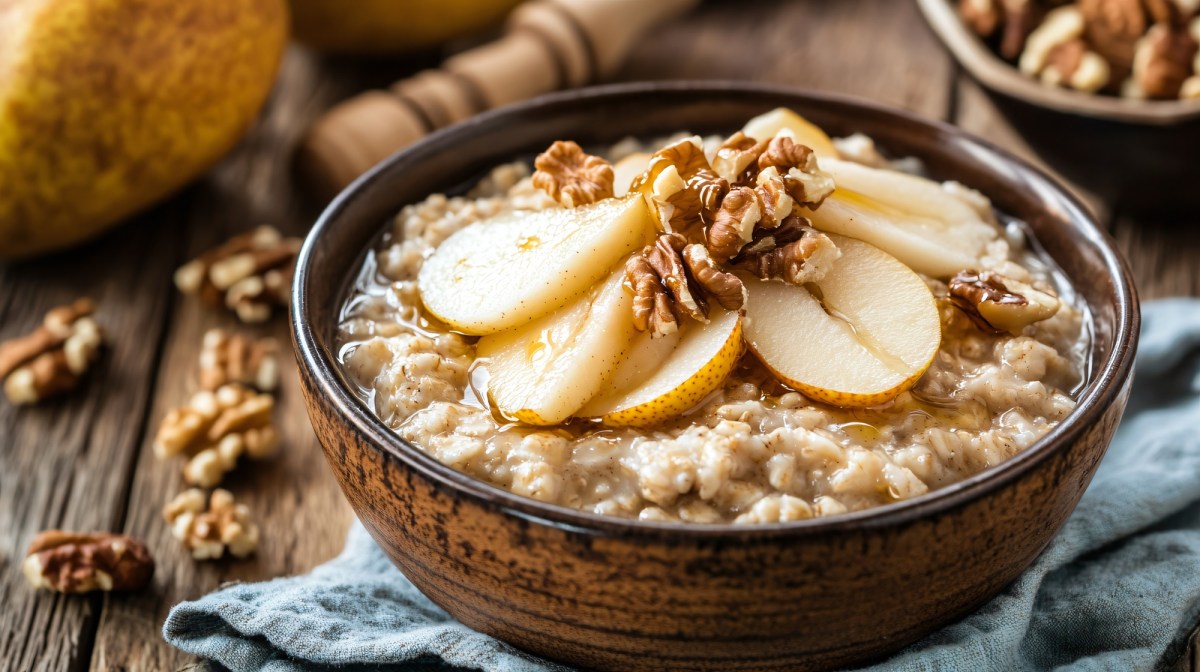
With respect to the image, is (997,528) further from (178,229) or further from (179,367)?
(178,229)

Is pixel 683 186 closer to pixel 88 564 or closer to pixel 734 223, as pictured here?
pixel 734 223

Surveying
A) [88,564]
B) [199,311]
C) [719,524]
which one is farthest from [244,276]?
[719,524]

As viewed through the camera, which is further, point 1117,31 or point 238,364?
point 1117,31

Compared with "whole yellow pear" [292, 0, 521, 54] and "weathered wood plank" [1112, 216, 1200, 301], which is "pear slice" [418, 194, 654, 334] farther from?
"whole yellow pear" [292, 0, 521, 54]

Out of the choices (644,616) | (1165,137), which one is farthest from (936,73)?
(644,616)

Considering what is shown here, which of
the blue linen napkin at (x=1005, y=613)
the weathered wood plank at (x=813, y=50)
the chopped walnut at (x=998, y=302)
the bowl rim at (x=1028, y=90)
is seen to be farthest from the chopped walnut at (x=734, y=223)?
the weathered wood plank at (x=813, y=50)
